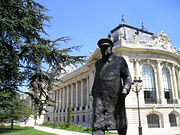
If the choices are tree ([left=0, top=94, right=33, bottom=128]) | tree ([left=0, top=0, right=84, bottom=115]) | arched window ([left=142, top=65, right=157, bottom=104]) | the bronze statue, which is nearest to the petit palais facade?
arched window ([left=142, top=65, right=157, bottom=104])

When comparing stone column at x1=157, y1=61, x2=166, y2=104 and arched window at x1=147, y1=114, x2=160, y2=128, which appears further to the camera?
stone column at x1=157, y1=61, x2=166, y2=104

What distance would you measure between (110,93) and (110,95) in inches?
1.7

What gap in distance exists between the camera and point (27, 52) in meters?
11.2

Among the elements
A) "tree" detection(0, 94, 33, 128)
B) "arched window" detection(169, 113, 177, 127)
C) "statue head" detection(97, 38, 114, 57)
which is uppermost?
"statue head" detection(97, 38, 114, 57)

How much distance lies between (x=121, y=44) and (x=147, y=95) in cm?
909

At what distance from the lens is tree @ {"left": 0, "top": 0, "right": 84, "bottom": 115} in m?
10.4

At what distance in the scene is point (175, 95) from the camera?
32.6 m

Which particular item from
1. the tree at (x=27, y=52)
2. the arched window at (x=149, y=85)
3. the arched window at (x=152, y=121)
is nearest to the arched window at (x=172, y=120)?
the arched window at (x=152, y=121)

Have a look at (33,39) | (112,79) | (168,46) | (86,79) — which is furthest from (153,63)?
(112,79)

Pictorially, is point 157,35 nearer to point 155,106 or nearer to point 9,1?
point 155,106

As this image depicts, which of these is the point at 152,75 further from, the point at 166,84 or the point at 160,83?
the point at 166,84

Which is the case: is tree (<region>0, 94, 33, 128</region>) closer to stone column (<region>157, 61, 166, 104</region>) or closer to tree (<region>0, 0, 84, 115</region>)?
tree (<region>0, 0, 84, 115</region>)

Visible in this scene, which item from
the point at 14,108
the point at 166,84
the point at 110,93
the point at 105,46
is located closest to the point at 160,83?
the point at 166,84

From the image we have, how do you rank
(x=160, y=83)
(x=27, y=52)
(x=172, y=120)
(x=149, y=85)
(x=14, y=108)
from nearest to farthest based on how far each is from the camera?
1. (x=27, y=52)
2. (x=14, y=108)
3. (x=172, y=120)
4. (x=160, y=83)
5. (x=149, y=85)
